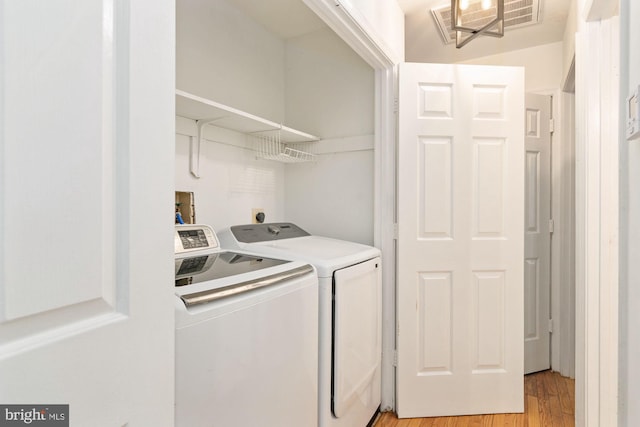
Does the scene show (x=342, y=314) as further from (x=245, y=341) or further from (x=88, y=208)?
(x=88, y=208)

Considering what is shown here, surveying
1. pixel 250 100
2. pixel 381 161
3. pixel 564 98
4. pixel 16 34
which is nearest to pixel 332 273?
pixel 381 161

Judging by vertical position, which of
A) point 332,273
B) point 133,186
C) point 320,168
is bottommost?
point 332,273

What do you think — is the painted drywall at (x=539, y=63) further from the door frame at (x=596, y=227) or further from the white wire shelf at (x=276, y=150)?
the white wire shelf at (x=276, y=150)

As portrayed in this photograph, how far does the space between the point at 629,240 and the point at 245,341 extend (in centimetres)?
109

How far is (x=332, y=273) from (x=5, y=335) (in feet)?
3.57

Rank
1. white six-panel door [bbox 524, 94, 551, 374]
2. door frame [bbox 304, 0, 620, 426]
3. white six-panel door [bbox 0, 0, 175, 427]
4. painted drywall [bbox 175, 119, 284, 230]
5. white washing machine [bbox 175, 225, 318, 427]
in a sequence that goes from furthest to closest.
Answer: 1. white six-panel door [bbox 524, 94, 551, 374]
2. painted drywall [bbox 175, 119, 284, 230]
3. door frame [bbox 304, 0, 620, 426]
4. white washing machine [bbox 175, 225, 318, 427]
5. white six-panel door [bbox 0, 0, 175, 427]

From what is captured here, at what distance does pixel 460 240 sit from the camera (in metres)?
1.98

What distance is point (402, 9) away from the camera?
2125 millimetres

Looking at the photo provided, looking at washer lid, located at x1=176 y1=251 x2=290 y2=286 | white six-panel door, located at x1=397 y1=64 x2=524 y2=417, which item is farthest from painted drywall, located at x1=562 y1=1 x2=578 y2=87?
washer lid, located at x1=176 y1=251 x2=290 y2=286

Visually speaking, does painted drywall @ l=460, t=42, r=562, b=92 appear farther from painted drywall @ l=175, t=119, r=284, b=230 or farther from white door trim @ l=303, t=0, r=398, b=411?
painted drywall @ l=175, t=119, r=284, b=230

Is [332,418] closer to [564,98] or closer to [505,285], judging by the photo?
[505,285]

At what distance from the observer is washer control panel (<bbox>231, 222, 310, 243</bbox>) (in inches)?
71.8

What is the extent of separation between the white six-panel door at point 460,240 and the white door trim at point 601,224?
48 cm

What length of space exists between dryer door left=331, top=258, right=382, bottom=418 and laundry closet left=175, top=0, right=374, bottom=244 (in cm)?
49
